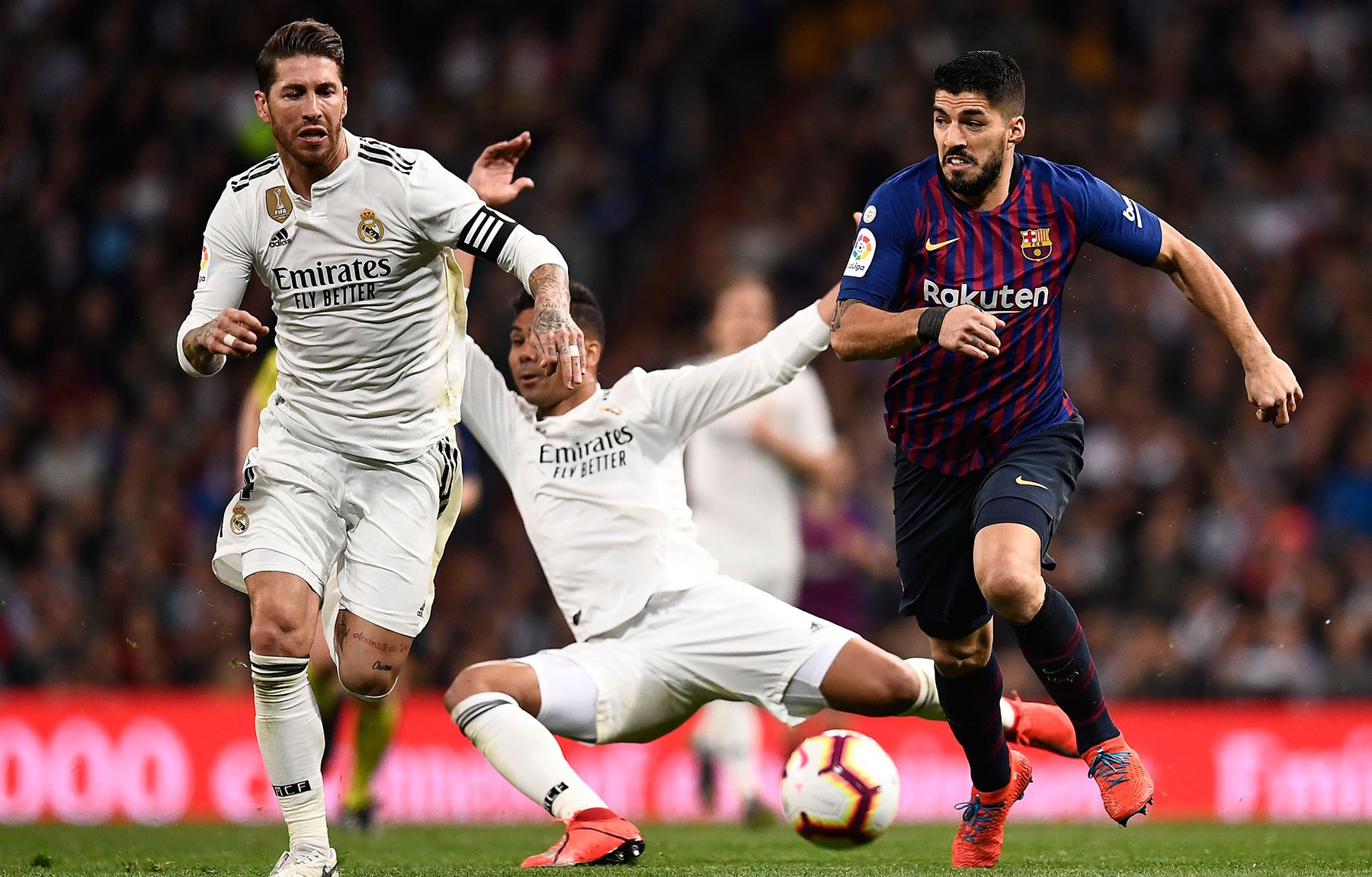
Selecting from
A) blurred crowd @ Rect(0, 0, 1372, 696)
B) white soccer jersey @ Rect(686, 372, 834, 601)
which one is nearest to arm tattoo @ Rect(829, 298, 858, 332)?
white soccer jersey @ Rect(686, 372, 834, 601)

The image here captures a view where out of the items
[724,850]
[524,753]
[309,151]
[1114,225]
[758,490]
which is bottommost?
[724,850]

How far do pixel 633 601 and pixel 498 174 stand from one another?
153 centimetres

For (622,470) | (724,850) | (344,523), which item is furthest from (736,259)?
(344,523)

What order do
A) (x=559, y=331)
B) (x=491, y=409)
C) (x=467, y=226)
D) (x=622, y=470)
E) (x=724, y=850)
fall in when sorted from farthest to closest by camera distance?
1. (x=724, y=850)
2. (x=491, y=409)
3. (x=622, y=470)
4. (x=467, y=226)
5. (x=559, y=331)

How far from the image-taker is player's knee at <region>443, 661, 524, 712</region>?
563 centimetres

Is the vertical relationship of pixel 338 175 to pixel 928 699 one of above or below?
above

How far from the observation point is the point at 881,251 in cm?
524

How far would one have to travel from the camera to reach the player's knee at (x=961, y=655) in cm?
550

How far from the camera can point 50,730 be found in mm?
9883

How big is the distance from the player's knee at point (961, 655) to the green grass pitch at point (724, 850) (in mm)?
625

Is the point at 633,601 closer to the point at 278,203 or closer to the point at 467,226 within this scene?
the point at 467,226

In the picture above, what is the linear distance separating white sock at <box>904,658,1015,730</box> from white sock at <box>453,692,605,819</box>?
3.77ft

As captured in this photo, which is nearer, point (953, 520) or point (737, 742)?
point (953, 520)

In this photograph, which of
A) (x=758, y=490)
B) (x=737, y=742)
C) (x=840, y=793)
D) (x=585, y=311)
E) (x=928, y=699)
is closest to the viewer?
(x=840, y=793)
